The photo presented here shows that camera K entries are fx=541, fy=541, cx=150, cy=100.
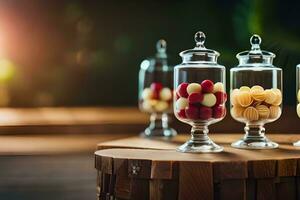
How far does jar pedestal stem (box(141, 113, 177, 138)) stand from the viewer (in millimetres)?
2303

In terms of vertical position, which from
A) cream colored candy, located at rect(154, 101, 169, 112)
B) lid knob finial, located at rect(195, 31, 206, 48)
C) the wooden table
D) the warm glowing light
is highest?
lid knob finial, located at rect(195, 31, 206, 48)

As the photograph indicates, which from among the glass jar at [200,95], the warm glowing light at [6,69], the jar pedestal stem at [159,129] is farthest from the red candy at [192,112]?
the warm glowing light at [6,69]

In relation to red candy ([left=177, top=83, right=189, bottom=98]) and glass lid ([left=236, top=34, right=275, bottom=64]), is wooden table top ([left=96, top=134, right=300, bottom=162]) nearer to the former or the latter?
red candy ([left=177, top=83, right=189, bottom=98])

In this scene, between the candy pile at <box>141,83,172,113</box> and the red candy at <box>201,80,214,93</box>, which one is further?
the candy pile at <box>141,83,172,113</box>

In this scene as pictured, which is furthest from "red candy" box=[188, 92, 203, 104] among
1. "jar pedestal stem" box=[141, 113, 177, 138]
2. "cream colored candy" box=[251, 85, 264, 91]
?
"jar pedestal stem" box=[141, 113, 177, 138]

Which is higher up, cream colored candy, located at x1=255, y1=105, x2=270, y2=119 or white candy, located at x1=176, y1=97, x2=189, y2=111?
white candy, located at x1=176, y1=97, x2=189, y2=111

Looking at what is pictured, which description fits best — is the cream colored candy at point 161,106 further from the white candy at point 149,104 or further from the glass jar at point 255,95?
the glass jar at point 255,95

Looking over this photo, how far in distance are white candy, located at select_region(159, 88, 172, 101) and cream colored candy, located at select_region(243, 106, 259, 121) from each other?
2.24 ft

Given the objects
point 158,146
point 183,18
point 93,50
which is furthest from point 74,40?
point 158,146

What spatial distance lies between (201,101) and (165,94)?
79 cm

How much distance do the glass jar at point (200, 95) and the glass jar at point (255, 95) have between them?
0.12m

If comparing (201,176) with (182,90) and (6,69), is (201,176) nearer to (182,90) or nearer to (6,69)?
(182,90)

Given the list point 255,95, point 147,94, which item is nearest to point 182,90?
point 255,95

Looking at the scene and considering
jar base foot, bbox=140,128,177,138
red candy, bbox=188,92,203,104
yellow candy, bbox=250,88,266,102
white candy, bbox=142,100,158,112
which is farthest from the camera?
white candy, bbox=142,100,158,112
